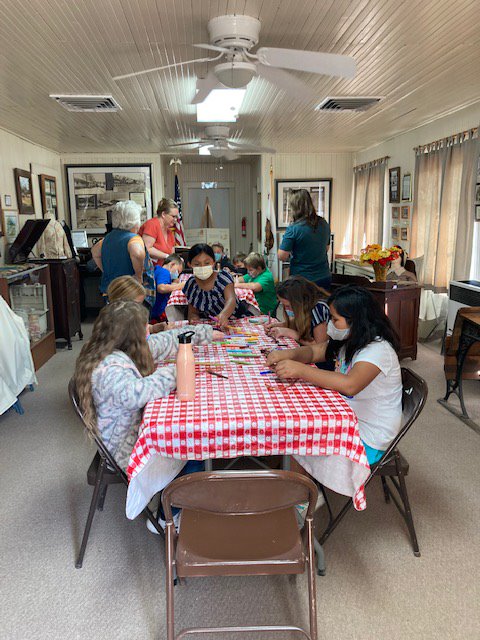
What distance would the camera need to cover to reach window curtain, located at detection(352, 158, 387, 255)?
24.0 feet

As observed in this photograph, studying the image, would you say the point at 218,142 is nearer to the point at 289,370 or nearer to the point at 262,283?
the point at 262,283

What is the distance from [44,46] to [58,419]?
2.48m

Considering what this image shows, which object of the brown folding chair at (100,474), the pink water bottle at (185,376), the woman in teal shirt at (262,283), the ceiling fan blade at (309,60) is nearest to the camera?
the pink water bottle at (185,376)

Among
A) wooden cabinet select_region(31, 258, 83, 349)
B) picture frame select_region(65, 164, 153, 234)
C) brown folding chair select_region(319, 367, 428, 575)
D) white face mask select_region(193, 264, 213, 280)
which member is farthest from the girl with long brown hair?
picture frame select_region(65, 164, 153, 234)

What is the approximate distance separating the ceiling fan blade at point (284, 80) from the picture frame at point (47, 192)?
4.88 meters

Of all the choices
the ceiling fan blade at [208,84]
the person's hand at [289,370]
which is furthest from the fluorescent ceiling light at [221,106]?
the person's hand at [289,370]

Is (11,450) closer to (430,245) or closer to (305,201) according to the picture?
(305,201)

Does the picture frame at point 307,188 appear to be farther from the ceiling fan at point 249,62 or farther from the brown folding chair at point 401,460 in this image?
the brown folding chair at point 401,460

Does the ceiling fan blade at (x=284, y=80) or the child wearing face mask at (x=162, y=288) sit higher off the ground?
the ceiling fan blade at (x=284, y=80)

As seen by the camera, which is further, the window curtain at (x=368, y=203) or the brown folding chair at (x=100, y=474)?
the window curtain at (x=368, y=203)

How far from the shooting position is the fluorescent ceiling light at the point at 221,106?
4383mm

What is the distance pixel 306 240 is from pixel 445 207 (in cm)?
254

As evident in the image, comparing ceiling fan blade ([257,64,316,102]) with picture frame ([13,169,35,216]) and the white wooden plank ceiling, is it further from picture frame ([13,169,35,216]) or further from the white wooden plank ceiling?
picture frame ([13,169,35,216])

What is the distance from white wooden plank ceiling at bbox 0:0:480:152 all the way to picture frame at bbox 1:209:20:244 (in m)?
0.95
